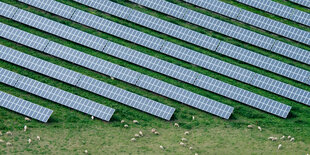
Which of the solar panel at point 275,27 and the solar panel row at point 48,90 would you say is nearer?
the solar panel row at point 48,90

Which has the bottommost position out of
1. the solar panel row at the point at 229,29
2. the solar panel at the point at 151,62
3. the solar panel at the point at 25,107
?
the solar panel at the point at 25,107

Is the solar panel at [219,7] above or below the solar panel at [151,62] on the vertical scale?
above

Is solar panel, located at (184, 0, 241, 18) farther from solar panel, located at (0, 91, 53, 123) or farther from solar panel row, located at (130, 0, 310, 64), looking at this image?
solar panel, located at (0, 91, 53, 123)

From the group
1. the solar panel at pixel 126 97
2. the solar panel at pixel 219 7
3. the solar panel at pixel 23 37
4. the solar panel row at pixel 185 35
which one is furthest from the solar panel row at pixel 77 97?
the solar panel at pixel 219 7

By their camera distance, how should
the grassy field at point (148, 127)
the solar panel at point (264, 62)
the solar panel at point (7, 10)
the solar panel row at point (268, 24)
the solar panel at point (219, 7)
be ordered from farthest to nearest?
the solar panel at point (219, 7), the solar panel at point (7, 10), the solar panel row at point (268, 24), the solar panel at point (264, 62), the grassy field at point (148, 127)

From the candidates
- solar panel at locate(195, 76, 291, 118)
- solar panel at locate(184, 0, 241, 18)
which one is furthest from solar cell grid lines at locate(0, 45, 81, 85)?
solar panel at locate(184, 0, 241, 18)

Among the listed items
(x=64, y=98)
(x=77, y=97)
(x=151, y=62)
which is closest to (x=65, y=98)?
(x=64, y=98)

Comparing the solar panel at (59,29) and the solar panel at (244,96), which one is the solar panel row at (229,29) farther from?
the solar panel at (59,29)
